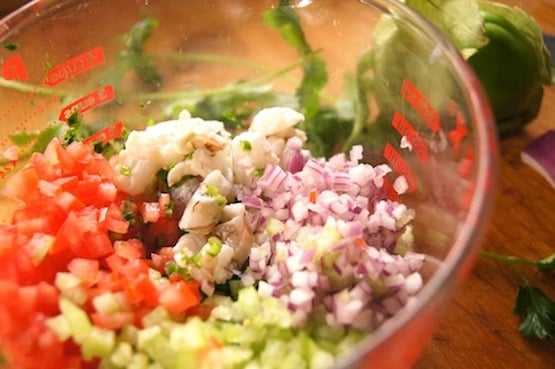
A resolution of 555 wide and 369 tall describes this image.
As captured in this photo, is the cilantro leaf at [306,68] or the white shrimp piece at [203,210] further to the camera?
the cilantro leaf at [306,68]

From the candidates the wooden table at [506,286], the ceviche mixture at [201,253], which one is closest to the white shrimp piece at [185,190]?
the ceviche mixture at [201,253]

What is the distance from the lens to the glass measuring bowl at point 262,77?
86 centimetres

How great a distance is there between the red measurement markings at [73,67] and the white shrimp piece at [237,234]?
281 mm

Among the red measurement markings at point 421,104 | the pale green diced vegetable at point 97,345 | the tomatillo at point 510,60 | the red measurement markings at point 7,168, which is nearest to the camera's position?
the pale green diced vegetable at point 97,345

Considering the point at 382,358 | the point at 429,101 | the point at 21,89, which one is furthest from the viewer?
the point at 21,89

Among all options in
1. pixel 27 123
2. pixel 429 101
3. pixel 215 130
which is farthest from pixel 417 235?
pixel 27 123

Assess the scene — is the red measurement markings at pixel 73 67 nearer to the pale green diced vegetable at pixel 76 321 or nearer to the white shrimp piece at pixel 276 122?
the white shrimp piece at pixel 276 122

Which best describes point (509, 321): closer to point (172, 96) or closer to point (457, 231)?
point (457, 231)

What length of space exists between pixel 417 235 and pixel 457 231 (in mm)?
159

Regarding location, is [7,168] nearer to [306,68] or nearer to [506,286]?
[306,68]

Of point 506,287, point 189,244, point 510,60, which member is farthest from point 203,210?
point 510,60

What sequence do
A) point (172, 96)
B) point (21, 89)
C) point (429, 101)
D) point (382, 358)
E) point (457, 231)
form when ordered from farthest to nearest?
point (172, 96), point (21, 89), point (429, 101), point (457, 231), point (382, 358)

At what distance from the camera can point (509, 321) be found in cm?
105

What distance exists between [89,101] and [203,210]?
24cm
